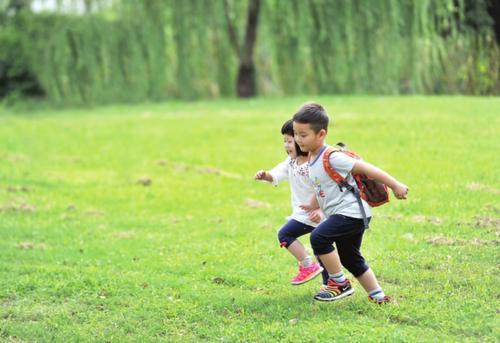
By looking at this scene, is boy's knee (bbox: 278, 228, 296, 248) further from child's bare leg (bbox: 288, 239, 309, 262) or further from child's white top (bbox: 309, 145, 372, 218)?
child's white top (bbox: 309, 145, 372, 218)

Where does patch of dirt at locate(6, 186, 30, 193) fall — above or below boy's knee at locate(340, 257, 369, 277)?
below

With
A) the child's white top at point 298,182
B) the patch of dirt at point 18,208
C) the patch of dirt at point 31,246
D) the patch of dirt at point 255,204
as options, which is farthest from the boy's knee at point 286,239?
the patch of dirt at point 18,208

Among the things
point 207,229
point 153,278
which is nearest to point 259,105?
point 207,229

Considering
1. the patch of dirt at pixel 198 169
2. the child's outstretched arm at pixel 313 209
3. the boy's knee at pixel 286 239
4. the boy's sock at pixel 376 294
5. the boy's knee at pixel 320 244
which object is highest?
the child's outstretched arm at pixel 313 209

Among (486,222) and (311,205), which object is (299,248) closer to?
(311,205)

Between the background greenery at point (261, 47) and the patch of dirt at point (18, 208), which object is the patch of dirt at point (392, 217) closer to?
the patch of dirt at point (18, 208)

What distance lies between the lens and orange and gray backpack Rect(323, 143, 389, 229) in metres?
5.71

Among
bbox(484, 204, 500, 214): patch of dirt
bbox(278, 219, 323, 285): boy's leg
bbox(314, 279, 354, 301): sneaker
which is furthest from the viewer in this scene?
bbox(484, 204, 500, 214): patch of dirt

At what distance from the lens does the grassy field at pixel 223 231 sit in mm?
5871

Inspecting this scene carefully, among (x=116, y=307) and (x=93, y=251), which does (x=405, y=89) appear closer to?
(x=93, y=251)

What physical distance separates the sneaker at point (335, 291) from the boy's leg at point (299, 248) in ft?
0.93

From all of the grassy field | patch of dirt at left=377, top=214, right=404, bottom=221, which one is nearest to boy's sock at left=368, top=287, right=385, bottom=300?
the grassy field

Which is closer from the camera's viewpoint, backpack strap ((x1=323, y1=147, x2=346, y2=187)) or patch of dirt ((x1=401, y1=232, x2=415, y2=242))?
backpack strap ((x1=323, y1=147, x2=346, y2=187))

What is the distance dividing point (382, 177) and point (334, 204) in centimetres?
48
